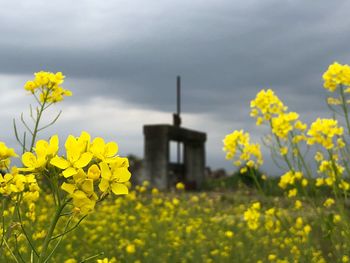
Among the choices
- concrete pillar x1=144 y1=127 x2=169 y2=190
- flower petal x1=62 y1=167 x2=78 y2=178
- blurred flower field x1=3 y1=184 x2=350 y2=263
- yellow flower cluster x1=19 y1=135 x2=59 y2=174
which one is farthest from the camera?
concrete pillar x1=144 y1=127 x2=169 y2=190

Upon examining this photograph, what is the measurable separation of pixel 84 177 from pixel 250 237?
487 centimetres

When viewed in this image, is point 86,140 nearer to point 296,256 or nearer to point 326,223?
point 326,223

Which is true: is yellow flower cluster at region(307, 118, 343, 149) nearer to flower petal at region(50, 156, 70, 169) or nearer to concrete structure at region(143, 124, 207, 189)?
flower petal at region(50, 156, 70, 169)

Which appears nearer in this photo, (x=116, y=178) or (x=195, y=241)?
(x=116, y=178)

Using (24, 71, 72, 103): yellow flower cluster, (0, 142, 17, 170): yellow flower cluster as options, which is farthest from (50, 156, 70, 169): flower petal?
(24, 71, 72, 103): yellow flower cluster

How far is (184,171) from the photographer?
1377 cm

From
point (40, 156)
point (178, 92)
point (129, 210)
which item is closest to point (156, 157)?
point (178, 92)

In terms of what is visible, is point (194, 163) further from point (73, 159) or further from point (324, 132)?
point (73, 159)

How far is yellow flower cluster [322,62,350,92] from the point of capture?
4301 millimetres

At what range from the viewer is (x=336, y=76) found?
4.34m

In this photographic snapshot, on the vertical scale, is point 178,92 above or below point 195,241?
above

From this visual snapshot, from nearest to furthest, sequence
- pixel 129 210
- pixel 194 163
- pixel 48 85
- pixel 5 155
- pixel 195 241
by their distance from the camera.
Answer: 1. pixel 5 155
2. pixel 48 85
3. pixel 195 241
4. pixel 129 210
5. pixel 194 163

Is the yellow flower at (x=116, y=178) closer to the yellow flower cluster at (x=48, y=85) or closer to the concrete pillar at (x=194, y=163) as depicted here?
the yellow flower cluster at (x=48, y=85)

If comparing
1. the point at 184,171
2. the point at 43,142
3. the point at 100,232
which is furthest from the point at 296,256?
the point at 184,171
